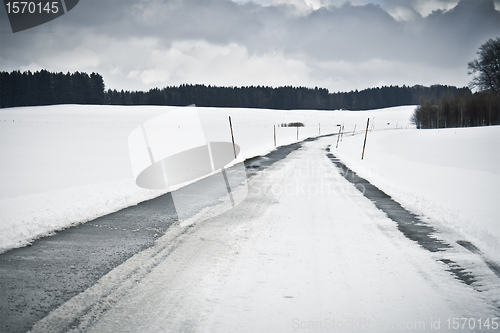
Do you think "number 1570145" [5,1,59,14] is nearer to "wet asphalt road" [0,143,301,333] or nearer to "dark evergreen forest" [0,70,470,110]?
"wet asphalt road" [0,143,301,333]

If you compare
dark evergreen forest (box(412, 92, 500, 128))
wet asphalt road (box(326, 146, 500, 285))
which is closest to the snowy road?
wet asphalt road (box(326, 146, 500, 285))

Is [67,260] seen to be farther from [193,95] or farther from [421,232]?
[193,95]

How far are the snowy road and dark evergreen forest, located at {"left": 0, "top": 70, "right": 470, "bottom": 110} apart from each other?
75971mm

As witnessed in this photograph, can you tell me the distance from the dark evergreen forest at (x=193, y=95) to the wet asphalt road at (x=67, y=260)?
76.8 metres

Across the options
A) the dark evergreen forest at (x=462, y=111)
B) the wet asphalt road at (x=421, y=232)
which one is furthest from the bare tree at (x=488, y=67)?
the wet asphalt road at (x=421, y=232)

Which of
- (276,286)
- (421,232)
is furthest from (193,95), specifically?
(276,286)

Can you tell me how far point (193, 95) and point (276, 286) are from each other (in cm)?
13958

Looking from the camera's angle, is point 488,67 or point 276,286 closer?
point 276,286

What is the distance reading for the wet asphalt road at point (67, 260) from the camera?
2965 mm

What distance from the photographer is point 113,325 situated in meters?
2.67

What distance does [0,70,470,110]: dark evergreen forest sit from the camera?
10012cm

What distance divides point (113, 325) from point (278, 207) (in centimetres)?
474

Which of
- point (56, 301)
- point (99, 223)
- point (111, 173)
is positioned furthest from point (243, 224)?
point (111, 173)

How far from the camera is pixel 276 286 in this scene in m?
3.37
